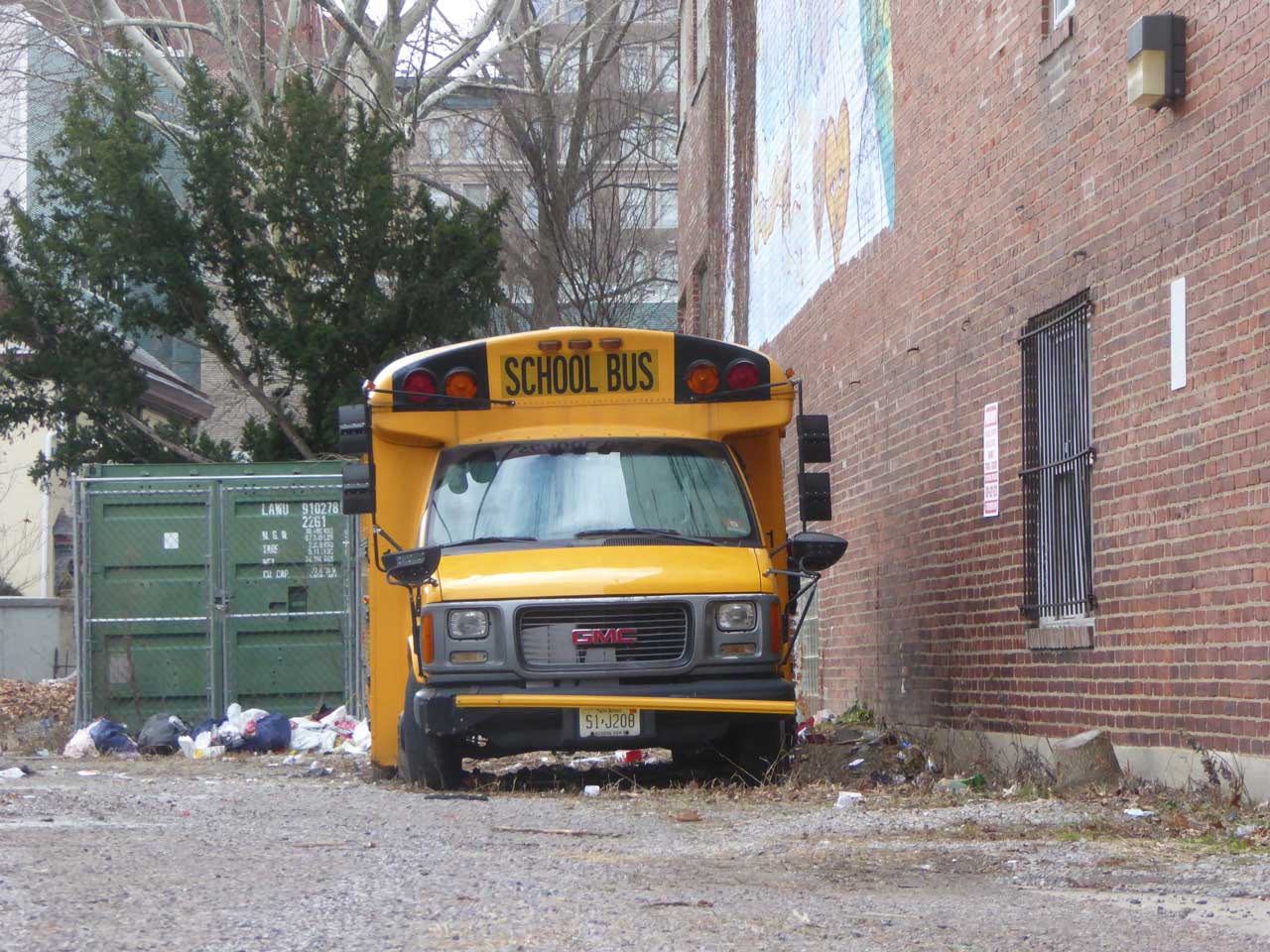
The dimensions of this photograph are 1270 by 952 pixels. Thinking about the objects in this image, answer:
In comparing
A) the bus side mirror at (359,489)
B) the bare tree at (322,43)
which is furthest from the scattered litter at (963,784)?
the bare tree at (322,43)

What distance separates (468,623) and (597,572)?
0.74m

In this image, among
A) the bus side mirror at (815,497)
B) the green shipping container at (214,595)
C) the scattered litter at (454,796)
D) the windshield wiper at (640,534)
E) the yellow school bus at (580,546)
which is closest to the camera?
the yellow school bus at (580,546)

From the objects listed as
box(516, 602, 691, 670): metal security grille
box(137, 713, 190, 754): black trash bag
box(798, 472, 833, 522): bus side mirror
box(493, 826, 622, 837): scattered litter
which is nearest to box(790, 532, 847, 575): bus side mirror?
box(798, 472, 833, 522): bus side mirror

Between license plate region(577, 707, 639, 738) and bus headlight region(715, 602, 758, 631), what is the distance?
69 cm

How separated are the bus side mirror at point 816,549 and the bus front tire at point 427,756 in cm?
220

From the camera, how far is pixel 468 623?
33.0 feet

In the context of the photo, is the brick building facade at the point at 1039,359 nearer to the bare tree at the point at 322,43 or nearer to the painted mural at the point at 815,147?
the painted mural at the point at 815,147

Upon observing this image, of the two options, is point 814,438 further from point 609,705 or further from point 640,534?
point 609,705

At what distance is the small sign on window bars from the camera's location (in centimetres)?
1192

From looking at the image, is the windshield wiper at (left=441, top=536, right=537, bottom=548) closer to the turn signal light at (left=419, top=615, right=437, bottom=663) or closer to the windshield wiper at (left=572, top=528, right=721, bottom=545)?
the windshield wiper at (left=572, top=528, right=721, bottom=545)

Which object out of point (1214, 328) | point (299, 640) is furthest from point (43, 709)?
point (1214, 328)

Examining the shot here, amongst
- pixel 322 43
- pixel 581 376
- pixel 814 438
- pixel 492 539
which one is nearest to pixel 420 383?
pixel 581 376

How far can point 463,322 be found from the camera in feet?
78.1

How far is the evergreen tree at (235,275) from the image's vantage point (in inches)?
915
